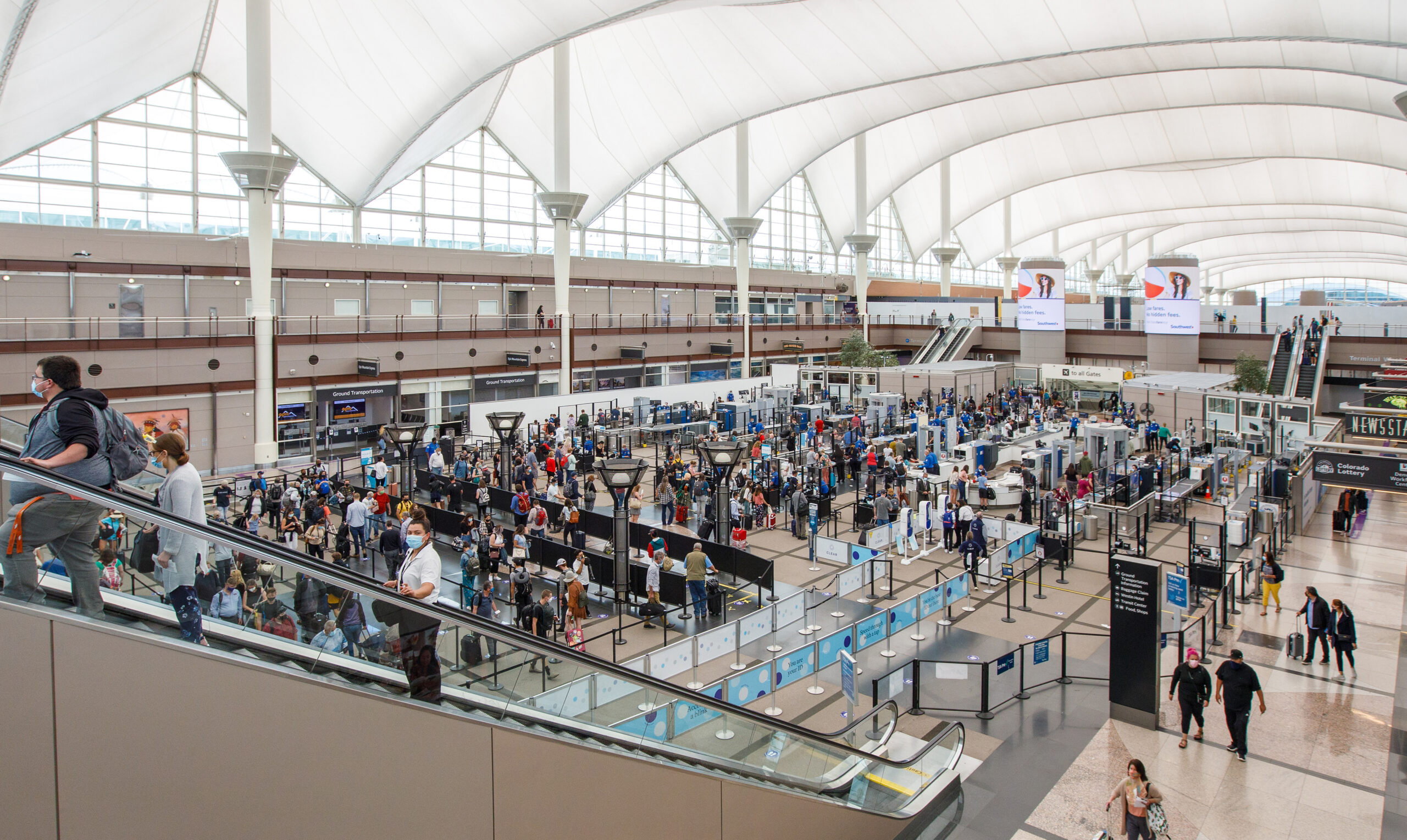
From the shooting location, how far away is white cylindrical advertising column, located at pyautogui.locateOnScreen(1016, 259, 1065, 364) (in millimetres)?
43531

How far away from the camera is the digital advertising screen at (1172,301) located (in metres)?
38.2

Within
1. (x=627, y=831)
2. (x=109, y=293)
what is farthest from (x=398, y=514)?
(x=109, y=293)

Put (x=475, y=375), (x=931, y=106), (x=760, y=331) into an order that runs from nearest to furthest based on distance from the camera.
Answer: (x=475, y=375), (x=931, y=106), (x=760, y=331)

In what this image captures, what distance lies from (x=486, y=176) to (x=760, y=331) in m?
16.3

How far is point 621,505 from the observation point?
13820mm

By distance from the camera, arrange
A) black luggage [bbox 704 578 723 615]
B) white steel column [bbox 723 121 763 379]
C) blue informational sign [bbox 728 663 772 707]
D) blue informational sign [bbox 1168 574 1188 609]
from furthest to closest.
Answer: white steel column [bbox 723 121 763 379] < black luggage [bbox 704 578 723 615] < blue informational sign [bbox 1168 574 1188 609] < blue informational sign [bbox 728 663 772 707]

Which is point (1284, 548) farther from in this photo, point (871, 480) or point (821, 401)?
point (821, 401)

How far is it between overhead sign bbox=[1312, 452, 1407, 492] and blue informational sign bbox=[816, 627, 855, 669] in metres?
8.49

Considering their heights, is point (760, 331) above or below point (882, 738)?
above

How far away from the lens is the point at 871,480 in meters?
20.6

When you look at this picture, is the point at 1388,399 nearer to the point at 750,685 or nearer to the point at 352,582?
the point at 750,685

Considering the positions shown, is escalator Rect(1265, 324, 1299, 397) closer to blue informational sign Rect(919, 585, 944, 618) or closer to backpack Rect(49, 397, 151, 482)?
blue informational sign Rect(919, 585, 944, 618)

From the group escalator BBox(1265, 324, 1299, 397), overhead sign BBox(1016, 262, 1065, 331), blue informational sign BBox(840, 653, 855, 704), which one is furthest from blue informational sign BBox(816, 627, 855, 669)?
overhead sign BBox(1016, 262, 1065, 331)

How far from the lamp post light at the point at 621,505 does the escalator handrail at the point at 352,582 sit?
26.1 feet
